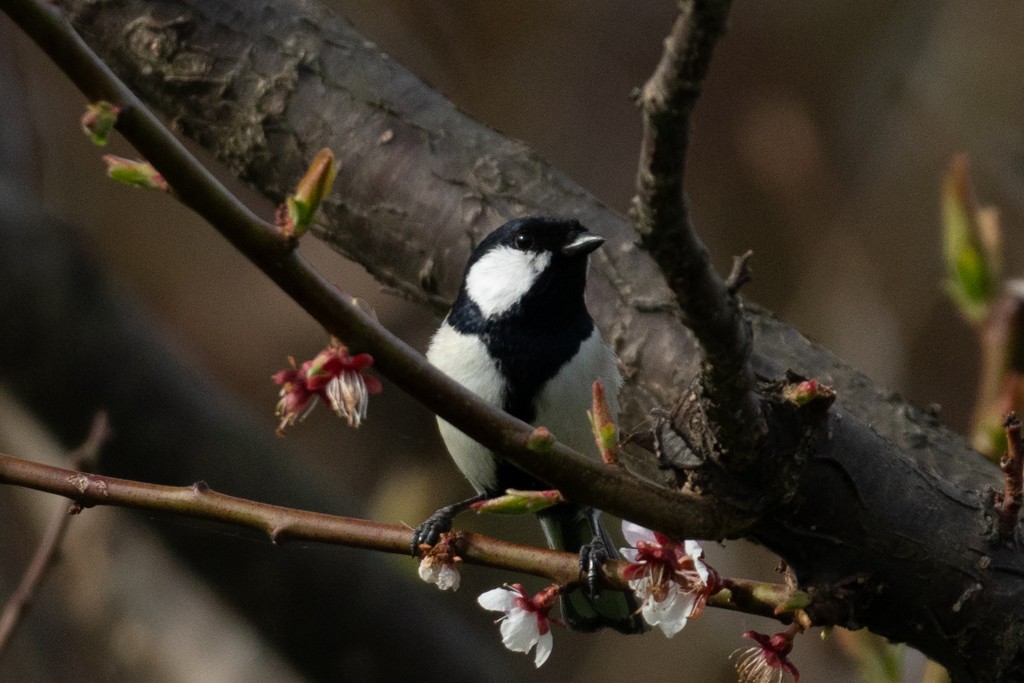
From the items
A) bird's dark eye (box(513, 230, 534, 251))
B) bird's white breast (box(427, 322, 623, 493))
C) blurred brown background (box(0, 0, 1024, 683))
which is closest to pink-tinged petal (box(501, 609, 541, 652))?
bird's white breast (box(427, 322, 623, 493))

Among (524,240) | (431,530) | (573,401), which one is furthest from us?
(524,240)

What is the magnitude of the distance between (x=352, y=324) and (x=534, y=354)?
0.96 m

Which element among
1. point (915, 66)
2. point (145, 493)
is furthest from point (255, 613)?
point (915, 66)

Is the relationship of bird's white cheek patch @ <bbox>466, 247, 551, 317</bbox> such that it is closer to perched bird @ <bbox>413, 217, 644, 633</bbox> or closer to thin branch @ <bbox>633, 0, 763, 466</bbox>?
perched bird @ <bbox>413, 217, 644, 633</bbox>

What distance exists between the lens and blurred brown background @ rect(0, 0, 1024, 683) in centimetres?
396

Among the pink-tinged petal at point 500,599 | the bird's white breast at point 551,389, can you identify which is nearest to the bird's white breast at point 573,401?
the bird's white breast at point 551,389

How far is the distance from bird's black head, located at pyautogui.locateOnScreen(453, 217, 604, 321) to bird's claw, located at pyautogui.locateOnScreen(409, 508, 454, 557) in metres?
0.38

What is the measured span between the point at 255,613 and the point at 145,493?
74.6 inches

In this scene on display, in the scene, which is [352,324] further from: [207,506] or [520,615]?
[520,615]

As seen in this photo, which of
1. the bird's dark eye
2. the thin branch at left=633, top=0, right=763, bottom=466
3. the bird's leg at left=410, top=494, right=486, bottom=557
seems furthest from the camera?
the bird's dark eye

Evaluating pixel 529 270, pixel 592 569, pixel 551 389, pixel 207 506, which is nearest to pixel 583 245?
pixel 529 270

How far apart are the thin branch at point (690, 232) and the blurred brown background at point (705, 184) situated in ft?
8.48

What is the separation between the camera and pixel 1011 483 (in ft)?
3.85

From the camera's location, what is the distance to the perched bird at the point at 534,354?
1.78m
